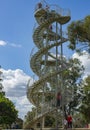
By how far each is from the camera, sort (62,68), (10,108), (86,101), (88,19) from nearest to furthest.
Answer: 1. (88,19)
2. (62,68)
3. (86,101)
4. (10,108)

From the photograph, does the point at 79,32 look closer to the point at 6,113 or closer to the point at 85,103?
the point at 85,103

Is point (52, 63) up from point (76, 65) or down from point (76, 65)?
down

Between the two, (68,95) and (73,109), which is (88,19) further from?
(73,109)

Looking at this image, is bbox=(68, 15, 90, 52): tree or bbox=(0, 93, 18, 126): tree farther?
bbox=(0, 93, 18, 126): tree

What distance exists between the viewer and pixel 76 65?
5647 centimetres

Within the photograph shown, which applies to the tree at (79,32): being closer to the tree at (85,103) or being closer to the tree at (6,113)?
the tree at (85,103)

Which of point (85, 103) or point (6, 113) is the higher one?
point (6, 113)

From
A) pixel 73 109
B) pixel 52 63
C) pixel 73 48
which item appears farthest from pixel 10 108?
pixel 73 48

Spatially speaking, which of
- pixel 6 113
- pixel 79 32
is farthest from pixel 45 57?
pixel 6 113

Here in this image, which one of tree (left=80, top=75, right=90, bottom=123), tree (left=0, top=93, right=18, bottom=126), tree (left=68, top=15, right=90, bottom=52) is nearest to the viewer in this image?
tree (left=68, top=15, right=90, bottom=52)

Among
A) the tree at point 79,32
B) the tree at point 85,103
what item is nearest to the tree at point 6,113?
the tree at point 85,103

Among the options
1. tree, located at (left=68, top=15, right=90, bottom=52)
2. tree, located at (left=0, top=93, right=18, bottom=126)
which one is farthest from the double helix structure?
tree, located at (left=0, top=93, right=18, bottom=126)

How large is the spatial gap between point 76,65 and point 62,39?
1292 centimetres

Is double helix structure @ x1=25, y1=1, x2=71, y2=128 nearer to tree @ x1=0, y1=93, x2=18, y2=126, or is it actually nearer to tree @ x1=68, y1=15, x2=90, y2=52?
tree @ x1=68, y1=15, x2=90, y2=52
